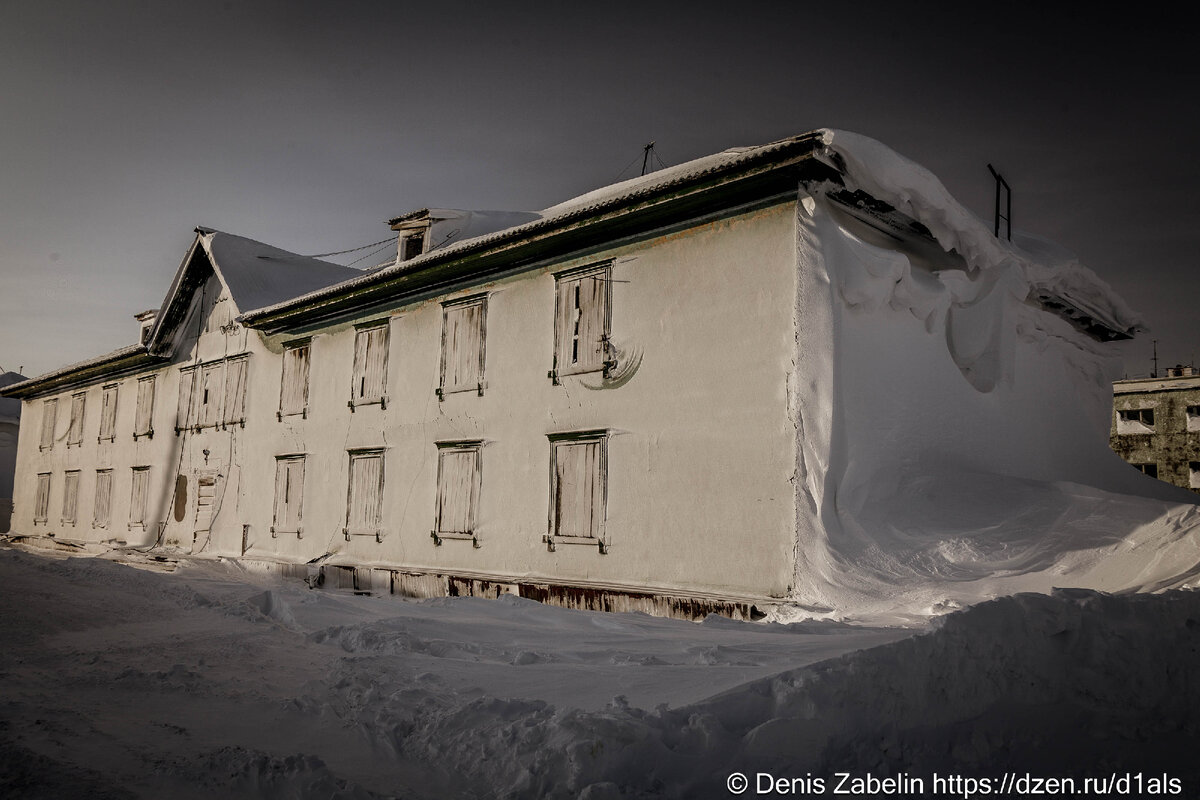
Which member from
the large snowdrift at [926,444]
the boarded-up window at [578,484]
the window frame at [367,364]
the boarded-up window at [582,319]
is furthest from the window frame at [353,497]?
the large snowdrift at [926,444]

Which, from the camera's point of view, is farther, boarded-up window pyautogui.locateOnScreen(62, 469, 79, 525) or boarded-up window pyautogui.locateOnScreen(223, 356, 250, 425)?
boarded-up window pyautogui.locateOnScreen(62, 469, 79, 525)

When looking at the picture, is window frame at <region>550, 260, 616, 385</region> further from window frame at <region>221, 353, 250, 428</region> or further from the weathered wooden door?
the weathered wooden door

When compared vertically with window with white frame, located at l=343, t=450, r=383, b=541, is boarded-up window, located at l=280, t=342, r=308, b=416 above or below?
above

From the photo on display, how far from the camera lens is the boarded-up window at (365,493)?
15.5 meters

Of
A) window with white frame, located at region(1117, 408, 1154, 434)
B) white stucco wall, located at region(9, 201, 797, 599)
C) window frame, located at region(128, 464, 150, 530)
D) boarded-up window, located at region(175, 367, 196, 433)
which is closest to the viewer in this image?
white stucco wall, located at region(9, 201, 797, 599)

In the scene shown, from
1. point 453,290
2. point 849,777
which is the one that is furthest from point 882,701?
point 453,290

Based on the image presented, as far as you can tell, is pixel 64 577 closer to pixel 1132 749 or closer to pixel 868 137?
pixel 868 137

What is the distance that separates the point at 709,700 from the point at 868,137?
750 centimetres

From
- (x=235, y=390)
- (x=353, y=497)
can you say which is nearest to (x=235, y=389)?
(x=235, y=390)

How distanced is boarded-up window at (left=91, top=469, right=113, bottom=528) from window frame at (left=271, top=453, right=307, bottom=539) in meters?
9.55

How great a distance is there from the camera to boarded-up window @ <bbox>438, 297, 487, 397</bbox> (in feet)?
45.8

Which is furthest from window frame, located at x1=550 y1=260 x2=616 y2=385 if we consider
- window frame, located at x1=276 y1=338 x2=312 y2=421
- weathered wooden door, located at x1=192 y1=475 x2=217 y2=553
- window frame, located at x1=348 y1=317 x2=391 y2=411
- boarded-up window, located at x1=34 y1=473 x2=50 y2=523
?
boarded-up window, located at x1=34 y1=473 x2=50 y2=523

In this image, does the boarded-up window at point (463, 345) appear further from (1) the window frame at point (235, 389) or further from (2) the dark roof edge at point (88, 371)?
(2) the dark roof edge at point (88, 371)

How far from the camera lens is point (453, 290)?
14.7 m
